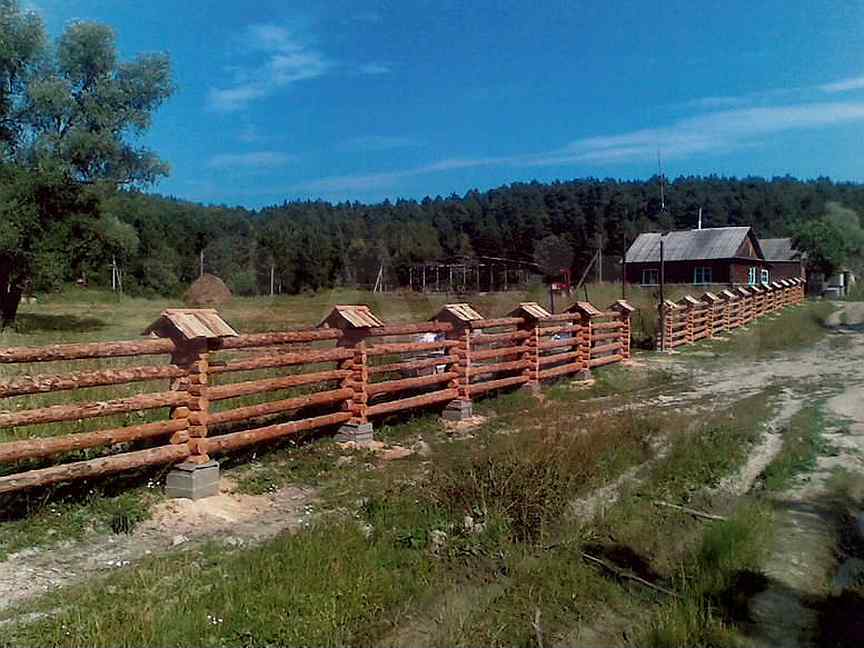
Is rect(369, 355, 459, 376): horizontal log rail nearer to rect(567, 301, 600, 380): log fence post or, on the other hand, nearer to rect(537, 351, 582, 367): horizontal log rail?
rect(537, 351, 582, 367): horizontal log rail

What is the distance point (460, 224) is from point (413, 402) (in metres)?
87.7

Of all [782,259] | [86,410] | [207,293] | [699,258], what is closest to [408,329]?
[86,410]

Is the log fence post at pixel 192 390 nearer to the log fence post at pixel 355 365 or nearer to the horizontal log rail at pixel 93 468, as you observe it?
the horizontal log rail at pixel 93 468

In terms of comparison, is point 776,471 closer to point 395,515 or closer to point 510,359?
point 395,515

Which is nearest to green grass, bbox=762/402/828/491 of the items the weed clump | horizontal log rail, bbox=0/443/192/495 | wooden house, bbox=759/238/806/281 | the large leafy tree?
the weed clump

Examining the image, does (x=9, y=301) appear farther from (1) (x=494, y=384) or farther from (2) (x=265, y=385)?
(2) (x=265, y=385)

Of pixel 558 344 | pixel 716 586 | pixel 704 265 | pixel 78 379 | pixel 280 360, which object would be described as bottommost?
pixel 716 586

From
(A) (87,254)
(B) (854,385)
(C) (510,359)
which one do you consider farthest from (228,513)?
(A) (87,254)

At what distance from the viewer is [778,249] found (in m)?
75.1

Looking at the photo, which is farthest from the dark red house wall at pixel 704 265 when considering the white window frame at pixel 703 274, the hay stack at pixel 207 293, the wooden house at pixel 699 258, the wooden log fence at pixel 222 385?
the wooden log fence at pixel 222 385

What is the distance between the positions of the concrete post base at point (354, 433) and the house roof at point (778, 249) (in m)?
71.2

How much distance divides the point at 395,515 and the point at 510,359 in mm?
7171

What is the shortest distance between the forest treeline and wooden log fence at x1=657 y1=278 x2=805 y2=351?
29683 mm

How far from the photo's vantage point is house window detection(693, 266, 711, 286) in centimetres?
5831
